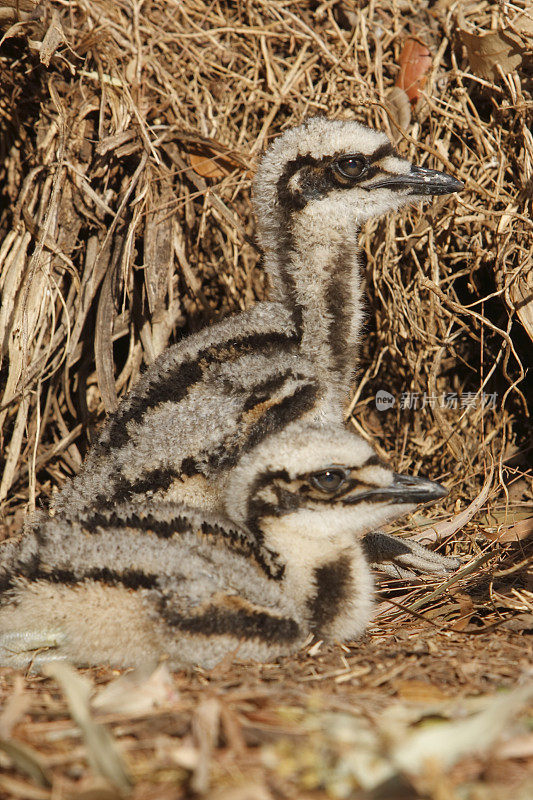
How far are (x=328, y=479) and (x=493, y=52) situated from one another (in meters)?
2.77

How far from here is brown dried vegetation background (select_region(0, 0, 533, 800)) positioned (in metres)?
4.29

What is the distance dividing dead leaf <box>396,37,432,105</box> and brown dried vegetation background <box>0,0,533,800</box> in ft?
0.04

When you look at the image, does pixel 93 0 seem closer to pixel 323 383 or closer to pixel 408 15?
pixel 408 15

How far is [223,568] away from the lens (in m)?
2.81

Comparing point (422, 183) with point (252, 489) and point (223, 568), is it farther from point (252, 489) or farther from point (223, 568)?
point (223, 568)

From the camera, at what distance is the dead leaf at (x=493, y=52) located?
14.2ft

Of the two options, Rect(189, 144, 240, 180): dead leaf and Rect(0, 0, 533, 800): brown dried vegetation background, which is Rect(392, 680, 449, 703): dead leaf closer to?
Rect(0, 0, 533, 800): brown dried vegetation background

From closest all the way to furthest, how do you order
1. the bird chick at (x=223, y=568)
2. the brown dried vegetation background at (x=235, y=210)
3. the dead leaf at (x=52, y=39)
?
the bird chick at (x=223, y=568) → the dead leaf at (x=52, y=39) → the brown dried vegetation background at (x=235, y=210)

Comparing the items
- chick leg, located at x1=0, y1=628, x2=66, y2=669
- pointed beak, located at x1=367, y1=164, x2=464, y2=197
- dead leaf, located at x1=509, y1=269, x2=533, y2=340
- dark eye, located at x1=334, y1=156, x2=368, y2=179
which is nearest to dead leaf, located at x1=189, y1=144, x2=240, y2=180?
dark eye, located at x1=334, y1=156, x2=368, y2=179

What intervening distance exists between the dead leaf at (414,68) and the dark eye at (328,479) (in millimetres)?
2670

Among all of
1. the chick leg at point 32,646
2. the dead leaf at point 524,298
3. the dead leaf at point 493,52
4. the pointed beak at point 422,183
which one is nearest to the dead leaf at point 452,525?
the dead leaf at point 524,298

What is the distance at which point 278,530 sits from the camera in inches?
118

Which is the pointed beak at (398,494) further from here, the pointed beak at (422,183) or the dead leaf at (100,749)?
the pointed beak at (422,183)

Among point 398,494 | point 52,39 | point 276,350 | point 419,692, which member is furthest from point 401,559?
point 52,39
